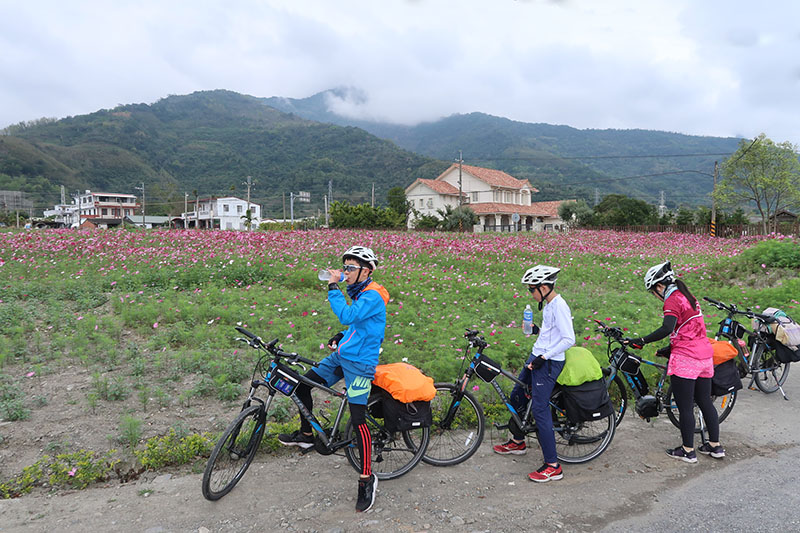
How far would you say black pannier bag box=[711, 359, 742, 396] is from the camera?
15.9ft

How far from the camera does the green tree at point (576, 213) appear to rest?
5027 centimetres

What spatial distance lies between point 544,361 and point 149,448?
151 inches

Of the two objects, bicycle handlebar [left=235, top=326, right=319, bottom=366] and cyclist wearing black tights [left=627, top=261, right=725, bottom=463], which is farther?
cyclist wearing black tights [left=627, top=261, right=725, bottom=463]

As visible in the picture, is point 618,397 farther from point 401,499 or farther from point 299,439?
point 299,439

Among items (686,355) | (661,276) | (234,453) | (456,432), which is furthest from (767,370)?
(234,453)

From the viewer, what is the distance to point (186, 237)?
16828 mm

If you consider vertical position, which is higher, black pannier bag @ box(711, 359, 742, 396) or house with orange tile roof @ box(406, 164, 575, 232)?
house with orange tile roof @ box(406, 164, 575, 232)

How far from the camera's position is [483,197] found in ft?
208

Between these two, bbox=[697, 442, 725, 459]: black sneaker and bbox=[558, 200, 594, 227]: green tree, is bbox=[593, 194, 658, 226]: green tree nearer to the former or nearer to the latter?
bbox=[558, 200, 594, 227]: green tree

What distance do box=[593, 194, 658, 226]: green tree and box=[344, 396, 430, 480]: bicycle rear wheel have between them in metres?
46.0

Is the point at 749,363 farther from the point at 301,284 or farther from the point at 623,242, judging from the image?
the point at 623,242

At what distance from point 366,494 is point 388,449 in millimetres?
544

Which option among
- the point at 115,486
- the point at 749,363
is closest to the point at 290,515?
the point at 115,486

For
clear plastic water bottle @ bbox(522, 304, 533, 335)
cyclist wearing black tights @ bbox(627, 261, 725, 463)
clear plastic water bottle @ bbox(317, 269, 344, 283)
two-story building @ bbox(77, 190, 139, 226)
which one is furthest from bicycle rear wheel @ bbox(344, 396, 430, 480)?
two-story building @ bbox(77, 190, 139, 226)
